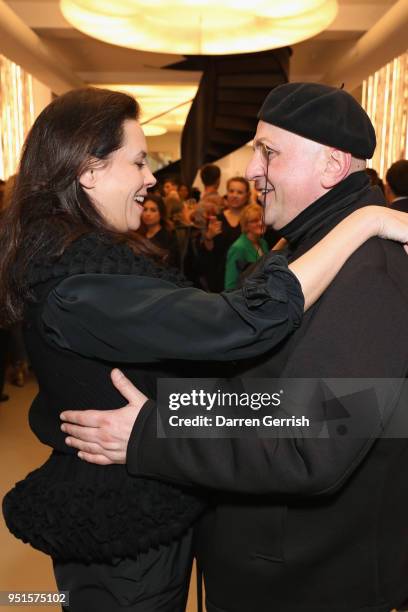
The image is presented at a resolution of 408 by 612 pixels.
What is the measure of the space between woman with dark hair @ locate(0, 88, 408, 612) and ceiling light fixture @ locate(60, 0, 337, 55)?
19.4ft

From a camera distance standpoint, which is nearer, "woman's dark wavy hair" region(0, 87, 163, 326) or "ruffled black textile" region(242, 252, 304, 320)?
"ruffled black textile" region(242, 252, 304, 320)

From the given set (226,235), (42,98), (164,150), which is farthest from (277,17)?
(164,150)

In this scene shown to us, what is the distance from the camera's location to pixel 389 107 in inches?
355

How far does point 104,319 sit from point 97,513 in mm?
380

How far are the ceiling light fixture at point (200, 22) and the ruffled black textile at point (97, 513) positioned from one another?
20.6ft

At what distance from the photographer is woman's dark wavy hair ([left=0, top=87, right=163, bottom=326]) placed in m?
1.18

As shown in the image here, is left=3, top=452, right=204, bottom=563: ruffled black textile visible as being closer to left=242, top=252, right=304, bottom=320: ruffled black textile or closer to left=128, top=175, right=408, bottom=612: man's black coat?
left=128, top=175, right=408, bottom=612: man's black coat

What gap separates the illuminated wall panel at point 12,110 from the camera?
29.8 feet

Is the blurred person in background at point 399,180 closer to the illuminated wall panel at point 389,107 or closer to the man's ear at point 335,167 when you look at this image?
the man's ear at point 335,167

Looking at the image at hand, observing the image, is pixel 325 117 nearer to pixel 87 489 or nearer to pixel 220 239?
pixel 87 489

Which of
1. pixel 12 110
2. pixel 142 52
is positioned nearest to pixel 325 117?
pixel 12 110

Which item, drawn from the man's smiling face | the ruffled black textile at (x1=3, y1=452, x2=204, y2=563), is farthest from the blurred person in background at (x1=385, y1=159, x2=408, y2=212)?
the ruffled black textile at (x1=3, y1=452, x2=204, y2=563)

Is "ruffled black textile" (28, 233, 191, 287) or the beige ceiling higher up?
the beige ceiling

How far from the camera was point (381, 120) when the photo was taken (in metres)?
9.46
